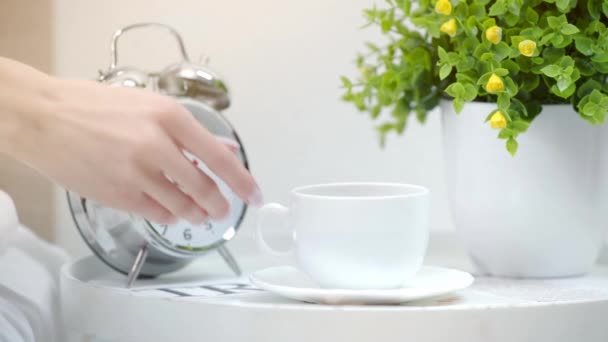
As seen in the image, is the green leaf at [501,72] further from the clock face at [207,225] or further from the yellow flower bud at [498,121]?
the clock face at [207,225]

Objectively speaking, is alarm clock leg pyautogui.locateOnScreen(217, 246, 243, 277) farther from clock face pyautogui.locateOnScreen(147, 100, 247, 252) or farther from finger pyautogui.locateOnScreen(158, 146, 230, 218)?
finger pyautogui.locateOnScreen(158, 146, 230, 218)

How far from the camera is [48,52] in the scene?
140 cm

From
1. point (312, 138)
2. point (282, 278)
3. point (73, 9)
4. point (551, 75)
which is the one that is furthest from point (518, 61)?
point (73, 9)

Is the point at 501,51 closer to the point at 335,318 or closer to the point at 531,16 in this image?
the point at 531,16

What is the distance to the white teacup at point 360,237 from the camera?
805 mm

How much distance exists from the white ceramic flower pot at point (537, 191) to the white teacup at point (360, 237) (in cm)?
14

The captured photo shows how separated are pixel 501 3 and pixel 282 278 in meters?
0.33

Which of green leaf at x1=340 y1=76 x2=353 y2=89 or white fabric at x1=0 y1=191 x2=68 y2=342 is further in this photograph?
green leaf at x1=340 y1=76 x2=353 y2=89

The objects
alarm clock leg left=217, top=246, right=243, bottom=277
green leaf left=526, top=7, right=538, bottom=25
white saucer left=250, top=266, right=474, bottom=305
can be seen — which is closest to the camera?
white saucer left=250, top=266, right=474, bottom=305

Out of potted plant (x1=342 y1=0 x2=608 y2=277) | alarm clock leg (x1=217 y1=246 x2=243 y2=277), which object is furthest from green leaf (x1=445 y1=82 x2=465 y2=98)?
alarm clock leg (x1=217 y1=246 x2=243 y2=277)

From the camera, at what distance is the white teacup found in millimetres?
805

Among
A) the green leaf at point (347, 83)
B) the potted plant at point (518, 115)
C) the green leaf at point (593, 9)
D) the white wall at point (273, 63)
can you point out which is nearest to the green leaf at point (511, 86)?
the potted plant at point (518, 115)

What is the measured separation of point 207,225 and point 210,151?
0.29 meters

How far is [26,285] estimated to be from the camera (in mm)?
1020
